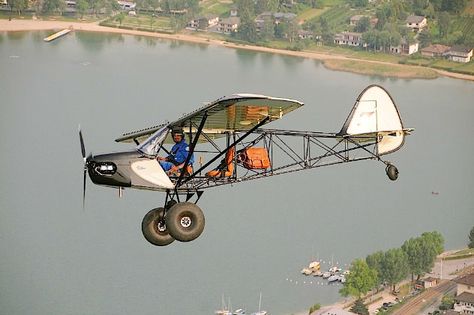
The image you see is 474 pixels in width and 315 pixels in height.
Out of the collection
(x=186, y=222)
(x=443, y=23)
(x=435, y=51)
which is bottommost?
(x=435, y=51)

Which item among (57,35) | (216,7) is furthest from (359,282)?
(216,7)

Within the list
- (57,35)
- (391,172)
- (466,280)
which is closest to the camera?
(391,172)

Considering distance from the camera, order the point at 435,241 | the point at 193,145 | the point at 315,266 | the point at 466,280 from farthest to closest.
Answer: the point at 435,241 → the point at 315,266 → the point at 466,280 → the point at 193,145

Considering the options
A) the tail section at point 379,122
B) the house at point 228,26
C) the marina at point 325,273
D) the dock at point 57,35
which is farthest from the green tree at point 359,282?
the dock at point 57,35

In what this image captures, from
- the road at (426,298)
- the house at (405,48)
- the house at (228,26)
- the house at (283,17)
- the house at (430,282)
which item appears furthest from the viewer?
the house at (283,17)

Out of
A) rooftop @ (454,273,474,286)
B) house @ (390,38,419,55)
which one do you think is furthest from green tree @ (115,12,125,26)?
rooftop @ (454,273,474,286)

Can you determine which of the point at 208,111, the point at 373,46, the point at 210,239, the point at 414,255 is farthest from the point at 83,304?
the point at 373,46

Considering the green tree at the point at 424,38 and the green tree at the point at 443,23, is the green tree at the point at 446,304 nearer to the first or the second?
the green tree at the point at 424,38

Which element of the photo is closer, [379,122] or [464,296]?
[379,122]

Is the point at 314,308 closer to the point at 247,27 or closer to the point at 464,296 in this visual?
the point at 464,296
